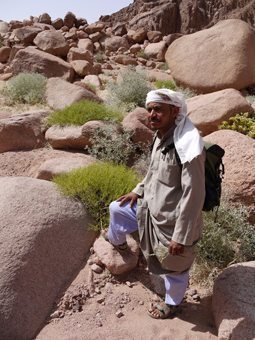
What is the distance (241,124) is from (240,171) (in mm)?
1971

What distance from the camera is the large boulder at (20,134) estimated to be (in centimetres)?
593

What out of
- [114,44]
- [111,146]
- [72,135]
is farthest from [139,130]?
[114,44]

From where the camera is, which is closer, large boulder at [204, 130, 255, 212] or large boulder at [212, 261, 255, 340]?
large boulder at [212, 261, 255, 340]

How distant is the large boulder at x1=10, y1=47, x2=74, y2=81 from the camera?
10.1 m

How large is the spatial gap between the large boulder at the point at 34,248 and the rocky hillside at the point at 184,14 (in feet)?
73.4

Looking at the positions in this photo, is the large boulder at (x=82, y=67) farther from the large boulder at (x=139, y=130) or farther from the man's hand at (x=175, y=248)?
the man's hand at (x=175, y=248)

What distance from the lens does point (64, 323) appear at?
3031 millimetres

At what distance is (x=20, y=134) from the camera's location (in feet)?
19.7

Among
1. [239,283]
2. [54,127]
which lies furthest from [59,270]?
[54,127]

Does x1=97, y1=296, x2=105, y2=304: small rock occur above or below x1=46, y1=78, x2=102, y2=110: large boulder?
below

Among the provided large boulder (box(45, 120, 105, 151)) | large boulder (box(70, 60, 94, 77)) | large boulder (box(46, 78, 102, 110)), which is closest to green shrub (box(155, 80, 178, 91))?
large boulder (box(46, 78, 102, 110))

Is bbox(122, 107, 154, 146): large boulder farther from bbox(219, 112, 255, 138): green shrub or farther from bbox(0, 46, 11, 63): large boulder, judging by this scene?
bbox(0, 46, 11, 63): large boulder

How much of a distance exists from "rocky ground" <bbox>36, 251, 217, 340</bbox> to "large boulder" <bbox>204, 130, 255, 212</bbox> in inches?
45.5

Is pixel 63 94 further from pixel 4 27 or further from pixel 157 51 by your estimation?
pixel 4 27
